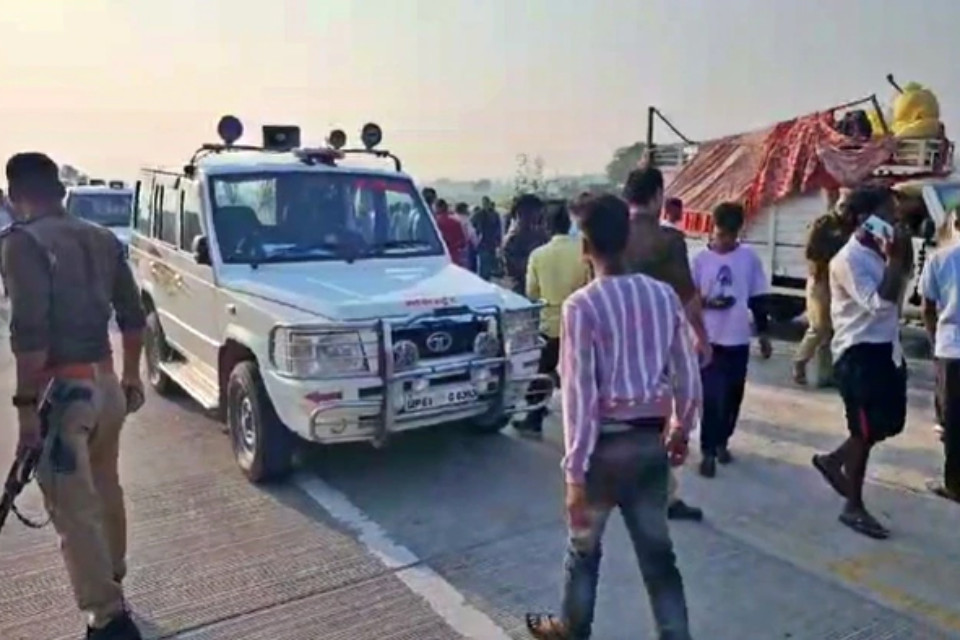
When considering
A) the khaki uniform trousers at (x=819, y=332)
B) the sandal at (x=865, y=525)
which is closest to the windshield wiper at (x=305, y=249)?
the sandal at (x=865, y=525)

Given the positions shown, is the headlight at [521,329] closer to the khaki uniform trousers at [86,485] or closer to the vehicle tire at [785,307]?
the khaki uniform trousers at [86,485]

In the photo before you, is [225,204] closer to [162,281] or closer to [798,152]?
[162,281]

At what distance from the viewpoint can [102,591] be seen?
11.7ft

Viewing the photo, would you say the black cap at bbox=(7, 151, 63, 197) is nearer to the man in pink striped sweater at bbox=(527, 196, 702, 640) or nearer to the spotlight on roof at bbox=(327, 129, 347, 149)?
the man in pink striped sweater at bbox=(527, 196, 702, 640)

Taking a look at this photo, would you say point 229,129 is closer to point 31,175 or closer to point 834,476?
point 31,175

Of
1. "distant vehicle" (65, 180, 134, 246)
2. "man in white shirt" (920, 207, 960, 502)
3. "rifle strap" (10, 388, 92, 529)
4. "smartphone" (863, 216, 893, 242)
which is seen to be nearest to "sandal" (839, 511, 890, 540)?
"man in white shirt" (920, 207, 960, 502)

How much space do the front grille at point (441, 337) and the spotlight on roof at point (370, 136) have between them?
8.20ft

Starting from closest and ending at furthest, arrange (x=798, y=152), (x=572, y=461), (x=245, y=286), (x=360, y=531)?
(x=572, y=461), (x=360, y=531), (x=245, y=286), (x=798, y=152)

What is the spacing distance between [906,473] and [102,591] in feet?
15.7

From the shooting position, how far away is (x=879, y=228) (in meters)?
4.50

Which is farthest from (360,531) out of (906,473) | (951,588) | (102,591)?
(906,473)

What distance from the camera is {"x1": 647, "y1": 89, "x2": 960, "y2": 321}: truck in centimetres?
942

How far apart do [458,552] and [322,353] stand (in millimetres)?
1341

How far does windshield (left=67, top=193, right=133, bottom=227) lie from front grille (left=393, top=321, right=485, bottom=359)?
37.9ft
